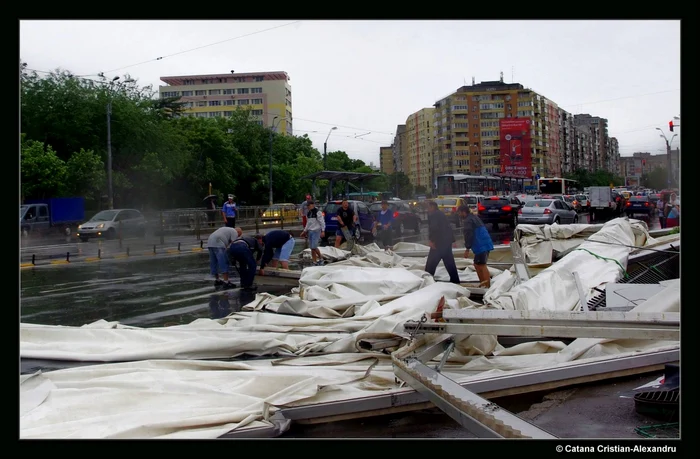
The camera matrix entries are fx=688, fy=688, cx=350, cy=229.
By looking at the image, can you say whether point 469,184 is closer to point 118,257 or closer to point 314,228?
point 118,257

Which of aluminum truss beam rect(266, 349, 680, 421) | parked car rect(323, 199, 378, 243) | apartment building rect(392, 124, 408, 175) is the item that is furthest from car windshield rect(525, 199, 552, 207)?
apartment building rect(392, 124, 408, 175)

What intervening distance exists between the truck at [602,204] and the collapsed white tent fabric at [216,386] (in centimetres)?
4069

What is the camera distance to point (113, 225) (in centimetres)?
3369

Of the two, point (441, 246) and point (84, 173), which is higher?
point (84, 173)

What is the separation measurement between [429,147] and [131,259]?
231 feet

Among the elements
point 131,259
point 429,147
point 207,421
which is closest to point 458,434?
point 207,421

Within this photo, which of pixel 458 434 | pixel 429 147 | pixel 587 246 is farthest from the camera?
pixel 429 147

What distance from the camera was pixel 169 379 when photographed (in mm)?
5812

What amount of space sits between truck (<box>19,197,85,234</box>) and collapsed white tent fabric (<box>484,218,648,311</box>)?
30708 millimetres

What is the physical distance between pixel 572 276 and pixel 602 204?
3942 centimetres

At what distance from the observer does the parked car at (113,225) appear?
3325 centimetres

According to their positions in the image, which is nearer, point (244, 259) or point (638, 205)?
point (244, 259)

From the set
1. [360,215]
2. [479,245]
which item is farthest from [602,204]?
[479,245]
